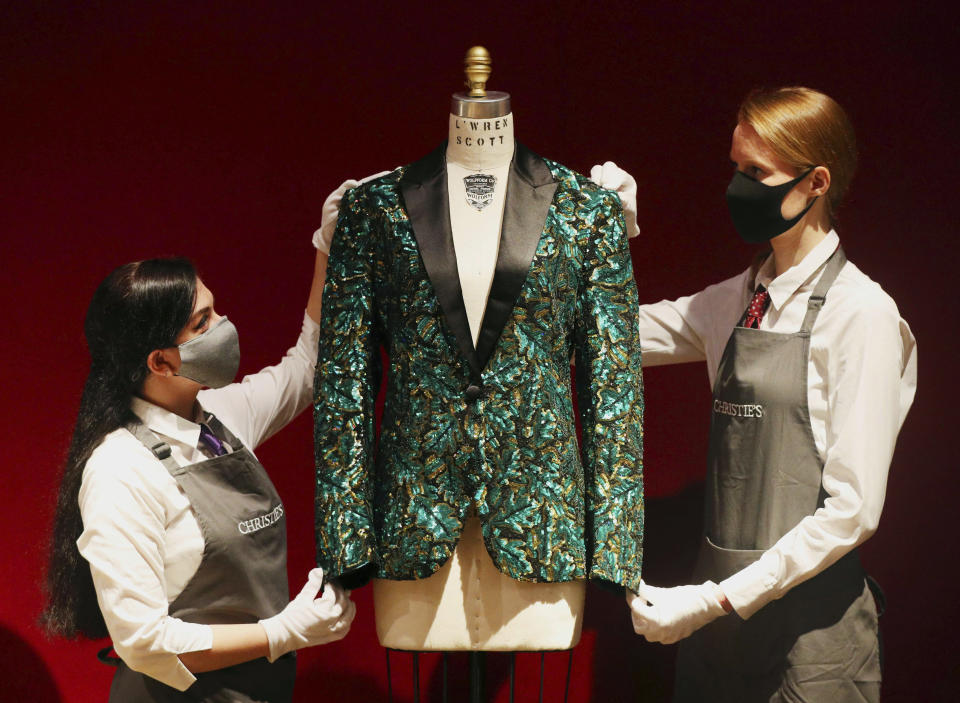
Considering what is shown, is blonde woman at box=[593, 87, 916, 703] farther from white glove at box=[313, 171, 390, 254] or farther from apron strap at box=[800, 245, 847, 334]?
white glove at box=[313, 171, 390, 254]

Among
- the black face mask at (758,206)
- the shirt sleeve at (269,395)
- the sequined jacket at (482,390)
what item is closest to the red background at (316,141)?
the shirt sleeve at (269,395)

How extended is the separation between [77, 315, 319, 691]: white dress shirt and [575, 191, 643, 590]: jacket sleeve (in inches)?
27.6

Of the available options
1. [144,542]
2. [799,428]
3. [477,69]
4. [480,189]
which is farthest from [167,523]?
[799,428]

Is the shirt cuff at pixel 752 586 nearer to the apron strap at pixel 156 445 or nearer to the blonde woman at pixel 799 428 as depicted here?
the blonde woman at pixel 799 428

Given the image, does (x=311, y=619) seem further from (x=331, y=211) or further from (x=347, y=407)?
(x=331, y=211)

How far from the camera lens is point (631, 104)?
2855mm

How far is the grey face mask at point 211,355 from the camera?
2.04 metres

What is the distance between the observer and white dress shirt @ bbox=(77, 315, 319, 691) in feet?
6.34

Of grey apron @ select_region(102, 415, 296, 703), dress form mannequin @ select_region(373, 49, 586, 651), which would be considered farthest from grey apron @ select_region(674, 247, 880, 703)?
grey apron @ select_region(102, 415, 296, 703)

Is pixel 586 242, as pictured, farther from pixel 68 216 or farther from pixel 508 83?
pixel 68 216

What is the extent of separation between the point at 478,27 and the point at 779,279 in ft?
3.30

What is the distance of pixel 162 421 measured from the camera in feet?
6.80

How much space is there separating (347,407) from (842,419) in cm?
91

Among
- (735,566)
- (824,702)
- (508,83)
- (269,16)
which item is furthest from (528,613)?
(269,16)
